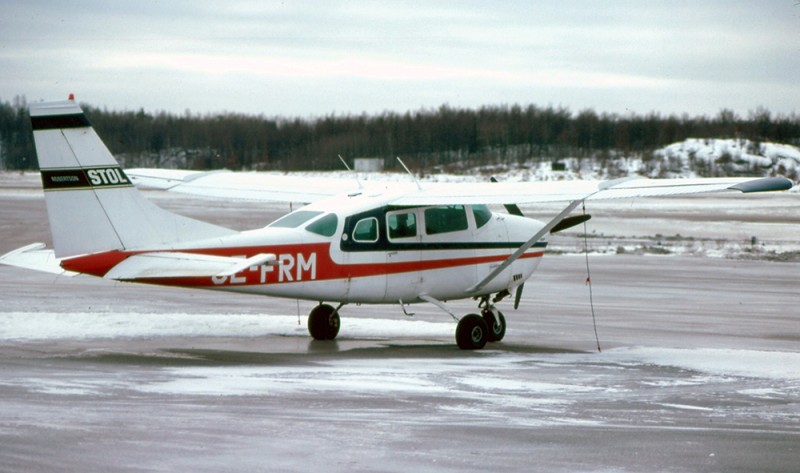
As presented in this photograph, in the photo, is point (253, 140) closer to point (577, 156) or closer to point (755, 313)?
point (577, 156)

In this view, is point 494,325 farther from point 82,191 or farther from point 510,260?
point 82,191

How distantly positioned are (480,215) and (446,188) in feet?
2.03

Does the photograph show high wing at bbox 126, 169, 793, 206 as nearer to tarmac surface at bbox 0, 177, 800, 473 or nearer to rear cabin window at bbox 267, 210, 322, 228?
rear cabin window at bbox 267, 210, 322, 228

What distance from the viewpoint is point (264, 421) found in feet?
27.5

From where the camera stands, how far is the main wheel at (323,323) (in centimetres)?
1434

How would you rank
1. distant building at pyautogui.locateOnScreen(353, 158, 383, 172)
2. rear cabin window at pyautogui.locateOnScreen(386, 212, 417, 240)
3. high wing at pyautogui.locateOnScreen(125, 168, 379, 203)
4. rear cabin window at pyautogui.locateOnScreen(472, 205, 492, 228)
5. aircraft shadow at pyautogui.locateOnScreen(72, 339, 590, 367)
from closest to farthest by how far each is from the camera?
aircraft shadow at pyautogui.locateOnScreen(72, 339, 590, 367) → rear cabin window at pyautogui.locateOnScreen(386, 212, 417, 240) → rear cabin window at pyautogui.locateOnScreen(472, 205, 492, 228) → high wing at pyautogui.locateOnScreen(125, 168, 379, 203) → distant building at pyautogui.locateOnScreen(353, 158, 383, 172)

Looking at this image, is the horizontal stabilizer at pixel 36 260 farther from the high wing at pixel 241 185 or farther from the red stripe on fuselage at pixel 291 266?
the high wing at pixel 241 185

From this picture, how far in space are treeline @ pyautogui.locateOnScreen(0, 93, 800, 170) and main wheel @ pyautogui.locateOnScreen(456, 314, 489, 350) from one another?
6247 cm

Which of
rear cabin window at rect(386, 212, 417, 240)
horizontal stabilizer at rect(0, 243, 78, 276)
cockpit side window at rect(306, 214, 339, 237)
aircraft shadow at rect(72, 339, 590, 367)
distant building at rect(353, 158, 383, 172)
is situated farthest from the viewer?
distant building at rect(353, 158, 383, 172)

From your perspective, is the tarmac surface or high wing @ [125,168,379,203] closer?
the tarmac surface

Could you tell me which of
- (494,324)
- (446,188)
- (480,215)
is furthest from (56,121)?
(494,324)

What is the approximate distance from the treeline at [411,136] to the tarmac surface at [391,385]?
196ft

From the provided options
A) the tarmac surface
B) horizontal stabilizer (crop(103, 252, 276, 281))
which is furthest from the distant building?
horizontal stabilizer (crop(103, 252, 276, 281))

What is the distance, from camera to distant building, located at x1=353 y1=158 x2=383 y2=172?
250 ft
